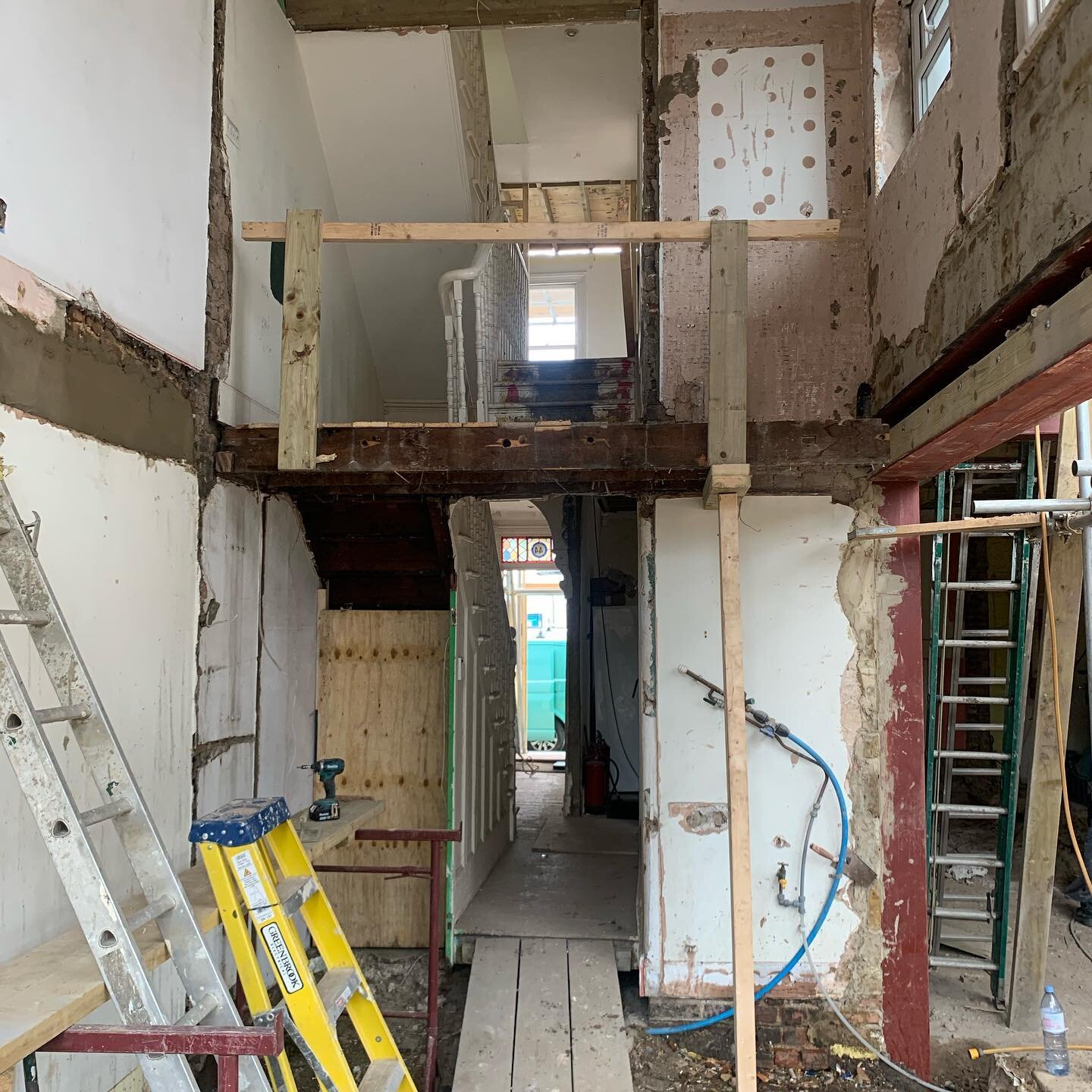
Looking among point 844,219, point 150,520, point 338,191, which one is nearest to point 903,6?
point 844,219

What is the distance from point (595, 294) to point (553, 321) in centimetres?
55

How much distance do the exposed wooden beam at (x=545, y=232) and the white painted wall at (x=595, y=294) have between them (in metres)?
6.54

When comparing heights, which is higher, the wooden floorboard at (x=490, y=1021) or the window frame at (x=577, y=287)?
the window frame at (x=577, y=287)

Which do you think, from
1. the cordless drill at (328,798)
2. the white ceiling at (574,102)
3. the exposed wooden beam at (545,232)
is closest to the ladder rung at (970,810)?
the exposed wooden beam at (545,232)

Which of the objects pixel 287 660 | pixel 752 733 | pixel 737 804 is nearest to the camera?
pixel 737 804

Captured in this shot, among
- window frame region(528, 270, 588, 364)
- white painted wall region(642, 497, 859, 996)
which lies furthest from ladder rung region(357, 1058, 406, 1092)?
window frame region(528, 270, 588, 364)

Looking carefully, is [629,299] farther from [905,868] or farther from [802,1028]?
[802,1028]

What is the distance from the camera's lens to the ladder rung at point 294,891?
1.95 m

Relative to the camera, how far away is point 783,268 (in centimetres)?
356

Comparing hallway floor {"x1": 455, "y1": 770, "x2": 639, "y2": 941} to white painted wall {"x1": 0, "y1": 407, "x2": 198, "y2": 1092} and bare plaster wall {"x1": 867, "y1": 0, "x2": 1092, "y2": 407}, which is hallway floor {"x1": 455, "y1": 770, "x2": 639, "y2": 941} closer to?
white painted wall {"x1": 0, "y1": 407, "x2": 198, "y2": 1092}

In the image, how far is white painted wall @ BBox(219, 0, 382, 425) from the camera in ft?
10.4

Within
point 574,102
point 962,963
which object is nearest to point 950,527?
point 962,963

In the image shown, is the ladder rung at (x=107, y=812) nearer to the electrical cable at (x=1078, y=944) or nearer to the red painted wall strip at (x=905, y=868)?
the red painted wall strip at (x=905, y=868)

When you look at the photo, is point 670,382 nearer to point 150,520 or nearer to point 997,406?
point 997,406
